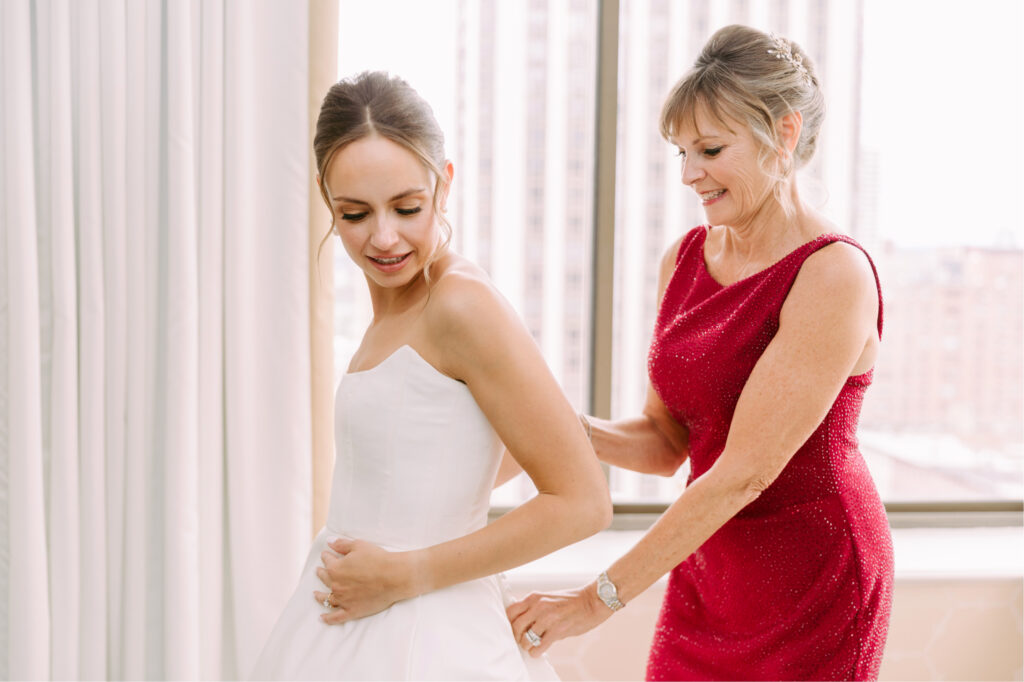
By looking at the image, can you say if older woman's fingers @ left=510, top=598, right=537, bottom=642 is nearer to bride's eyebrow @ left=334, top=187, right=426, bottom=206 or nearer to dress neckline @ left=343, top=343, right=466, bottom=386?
dress neckline @ left=343, top=343, right=466, bottom=386

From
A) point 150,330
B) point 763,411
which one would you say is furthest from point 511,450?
point 150,330

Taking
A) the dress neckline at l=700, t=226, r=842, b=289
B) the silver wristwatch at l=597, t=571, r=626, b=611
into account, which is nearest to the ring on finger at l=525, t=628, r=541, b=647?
the silver wristwatch at l=597, t=571, r=626, b=611

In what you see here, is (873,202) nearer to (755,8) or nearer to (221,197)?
(755,8)

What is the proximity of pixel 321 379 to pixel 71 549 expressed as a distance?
58cm

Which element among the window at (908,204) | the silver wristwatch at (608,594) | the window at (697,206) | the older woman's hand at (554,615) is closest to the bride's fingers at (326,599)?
the older woman's hand at (554,615)

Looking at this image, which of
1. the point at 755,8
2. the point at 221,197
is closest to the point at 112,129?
the point at 221,197

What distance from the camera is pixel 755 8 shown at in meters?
2.44

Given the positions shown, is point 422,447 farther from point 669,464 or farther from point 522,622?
point 669,464

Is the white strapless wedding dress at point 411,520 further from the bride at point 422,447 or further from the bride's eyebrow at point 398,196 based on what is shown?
the bride's eyebrow at point 398,196

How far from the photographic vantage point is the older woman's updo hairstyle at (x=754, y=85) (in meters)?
1.20

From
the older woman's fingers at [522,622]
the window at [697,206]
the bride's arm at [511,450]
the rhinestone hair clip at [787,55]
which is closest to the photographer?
the bride's arm at [511,450]

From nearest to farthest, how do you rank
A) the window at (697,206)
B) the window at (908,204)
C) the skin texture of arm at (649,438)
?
the skin texture of arm at (649,438) → the window at (697,206) → the window at (908,204)

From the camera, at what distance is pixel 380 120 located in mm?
989

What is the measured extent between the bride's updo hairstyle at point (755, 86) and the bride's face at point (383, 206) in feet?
1.43
